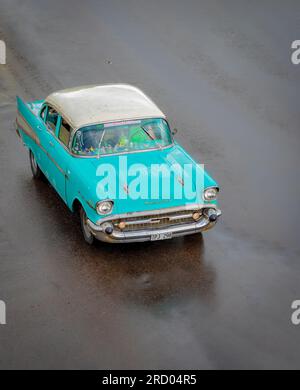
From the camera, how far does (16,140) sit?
590 inches

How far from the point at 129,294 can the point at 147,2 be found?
41.9ft

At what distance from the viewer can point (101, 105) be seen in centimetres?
1227

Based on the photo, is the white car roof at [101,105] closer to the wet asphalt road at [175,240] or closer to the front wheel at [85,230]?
the front wheel at [85,230]

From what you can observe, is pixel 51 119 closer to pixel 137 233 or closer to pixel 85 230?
pixel 85 230

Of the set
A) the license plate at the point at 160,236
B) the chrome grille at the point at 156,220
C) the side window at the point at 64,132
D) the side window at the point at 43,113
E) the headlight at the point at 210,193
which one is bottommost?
the license plate at the point at 160,236

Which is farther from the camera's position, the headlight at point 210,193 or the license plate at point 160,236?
the headlight at point 210,193

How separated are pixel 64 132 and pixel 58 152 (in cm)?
31

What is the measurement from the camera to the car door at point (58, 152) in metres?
11.9

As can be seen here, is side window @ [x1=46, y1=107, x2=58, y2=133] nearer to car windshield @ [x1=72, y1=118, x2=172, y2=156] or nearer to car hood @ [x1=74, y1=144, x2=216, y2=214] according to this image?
car windshield @ [x1=72, y1=118, x2=172, y2=156]

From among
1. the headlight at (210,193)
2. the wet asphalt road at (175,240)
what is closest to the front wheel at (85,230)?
the wet asphalt road at (175,240)

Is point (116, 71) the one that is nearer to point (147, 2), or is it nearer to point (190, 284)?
point (147, 2)

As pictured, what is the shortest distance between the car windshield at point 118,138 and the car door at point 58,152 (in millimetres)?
258

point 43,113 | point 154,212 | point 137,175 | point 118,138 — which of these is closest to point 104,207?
point 154,212
